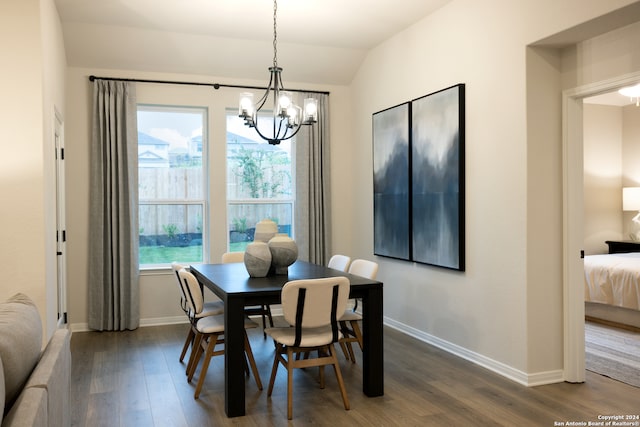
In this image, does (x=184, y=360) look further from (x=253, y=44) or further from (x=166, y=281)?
(x=253, y=44)

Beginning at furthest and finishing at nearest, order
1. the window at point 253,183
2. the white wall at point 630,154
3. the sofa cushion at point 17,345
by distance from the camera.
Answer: the white wall at point 630,154
the window at point 253,183
the sofa cushion at point 17,345

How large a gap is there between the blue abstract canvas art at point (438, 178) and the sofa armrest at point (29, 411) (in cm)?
338

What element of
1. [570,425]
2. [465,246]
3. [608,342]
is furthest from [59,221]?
[608,342]

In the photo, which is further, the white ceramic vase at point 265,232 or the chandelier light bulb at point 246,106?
the white ceramic vase at point 265,232

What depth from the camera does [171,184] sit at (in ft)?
19.6

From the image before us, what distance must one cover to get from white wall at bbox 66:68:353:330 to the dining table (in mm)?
1796

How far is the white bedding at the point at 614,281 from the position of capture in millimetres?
5207

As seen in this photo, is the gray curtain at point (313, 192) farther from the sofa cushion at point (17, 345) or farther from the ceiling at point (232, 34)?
the sofa cushion at point (17, 345)

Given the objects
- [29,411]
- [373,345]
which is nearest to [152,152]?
[373,345]

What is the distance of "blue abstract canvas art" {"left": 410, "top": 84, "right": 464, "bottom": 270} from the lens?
4.35 m

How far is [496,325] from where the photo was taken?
4.01m

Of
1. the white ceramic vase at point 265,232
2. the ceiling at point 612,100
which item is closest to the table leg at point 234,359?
the white ceramic vase at point 265,232

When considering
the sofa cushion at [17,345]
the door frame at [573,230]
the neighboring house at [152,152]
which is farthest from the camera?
the neighboring house at [152,152]

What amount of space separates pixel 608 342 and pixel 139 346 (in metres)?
4.17
